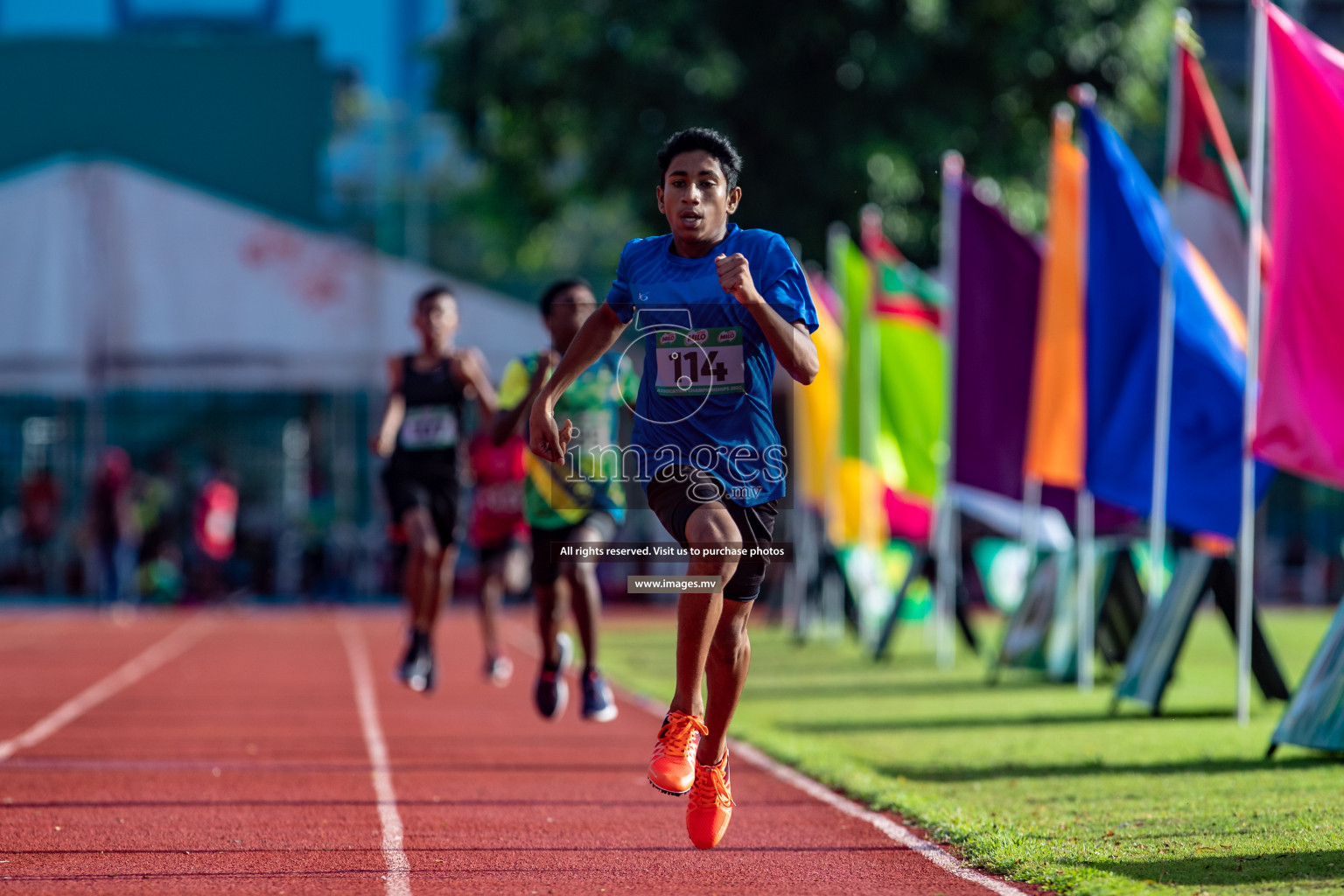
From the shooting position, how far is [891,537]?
65.9ft

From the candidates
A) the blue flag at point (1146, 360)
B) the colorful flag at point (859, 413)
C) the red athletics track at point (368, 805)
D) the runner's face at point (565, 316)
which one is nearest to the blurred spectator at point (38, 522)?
the red athletics track at point (368, 805)

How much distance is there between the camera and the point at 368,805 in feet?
24.8

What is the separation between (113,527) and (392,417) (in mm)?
14509

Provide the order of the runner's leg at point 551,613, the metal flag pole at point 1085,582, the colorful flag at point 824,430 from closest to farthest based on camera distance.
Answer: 1. the runner's leg at point 551,613
2. the metal flag pole at point 1085,582
3. the colorful flag at point 824,430

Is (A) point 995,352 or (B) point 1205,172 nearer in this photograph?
(B) point 1205,172

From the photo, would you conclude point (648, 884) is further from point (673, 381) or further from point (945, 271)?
point (945, 271)

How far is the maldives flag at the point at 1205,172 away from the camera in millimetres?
11469

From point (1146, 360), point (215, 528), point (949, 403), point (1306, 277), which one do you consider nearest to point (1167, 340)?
point (1146, 360)

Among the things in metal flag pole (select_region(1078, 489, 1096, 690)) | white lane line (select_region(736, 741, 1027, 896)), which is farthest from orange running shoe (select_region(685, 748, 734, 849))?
metal flag pole (select_region(1078, 489, 1096, 690))

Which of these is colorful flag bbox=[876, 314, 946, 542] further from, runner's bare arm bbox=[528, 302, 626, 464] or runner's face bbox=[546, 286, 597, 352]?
runner's bare arm bbox=[528, 302, 626, 464]

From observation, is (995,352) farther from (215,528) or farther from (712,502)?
(215,528)

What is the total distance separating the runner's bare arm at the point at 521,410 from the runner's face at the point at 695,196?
2.95 m

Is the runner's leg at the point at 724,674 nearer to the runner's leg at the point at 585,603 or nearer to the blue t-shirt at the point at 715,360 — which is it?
the blue t-shirt at the point at 715,360

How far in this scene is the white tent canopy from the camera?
23.0m
